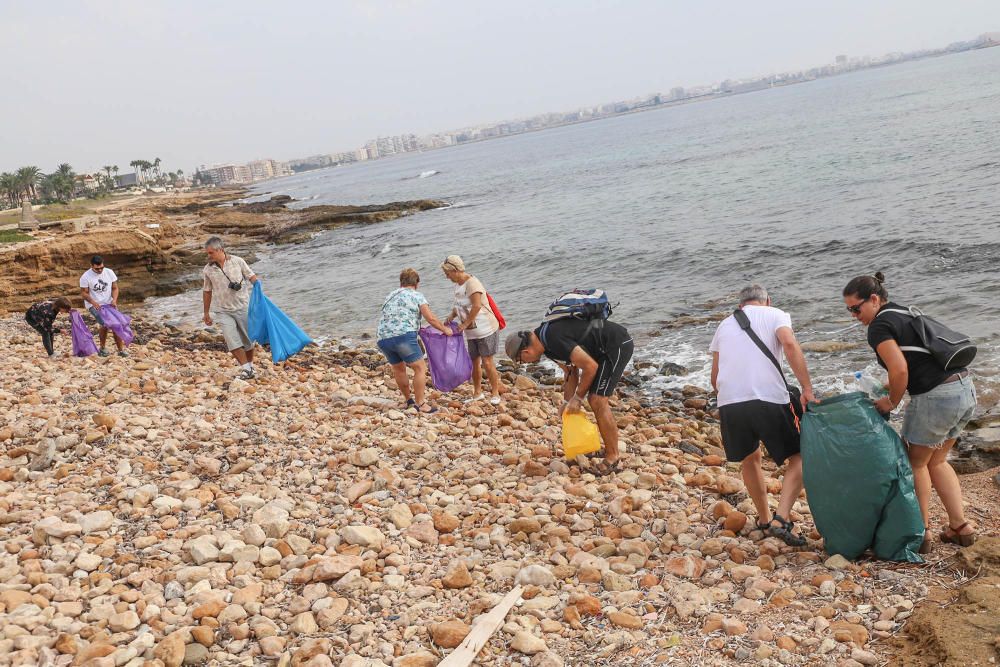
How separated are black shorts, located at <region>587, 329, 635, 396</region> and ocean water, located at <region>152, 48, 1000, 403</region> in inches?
169

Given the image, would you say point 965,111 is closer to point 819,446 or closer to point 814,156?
point 814,156

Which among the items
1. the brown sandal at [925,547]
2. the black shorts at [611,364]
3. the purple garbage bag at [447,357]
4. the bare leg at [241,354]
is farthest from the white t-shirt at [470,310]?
the brown sandal at [925,547]

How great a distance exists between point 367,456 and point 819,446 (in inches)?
149

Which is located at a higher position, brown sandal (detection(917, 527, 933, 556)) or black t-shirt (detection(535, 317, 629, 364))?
black t-shirt (detection(535, 317, 629, 364))

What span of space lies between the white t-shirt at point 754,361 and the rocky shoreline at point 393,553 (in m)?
1.04

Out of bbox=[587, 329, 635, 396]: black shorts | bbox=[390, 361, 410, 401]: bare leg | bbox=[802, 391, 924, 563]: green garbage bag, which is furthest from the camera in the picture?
bbox=[390, 361, 410, 401]: bare leg

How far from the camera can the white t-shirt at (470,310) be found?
25.9 ft

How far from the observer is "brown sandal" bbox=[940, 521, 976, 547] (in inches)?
172

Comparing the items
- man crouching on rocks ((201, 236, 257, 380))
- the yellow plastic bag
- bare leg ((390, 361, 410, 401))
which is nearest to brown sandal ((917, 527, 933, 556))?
the yellow plastic bag

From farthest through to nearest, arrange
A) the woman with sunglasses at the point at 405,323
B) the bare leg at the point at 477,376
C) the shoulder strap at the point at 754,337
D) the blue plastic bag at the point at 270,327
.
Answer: the blue plastic bag at the point at 270,327
the bare leg at the point at 477,376
the woman with sunglasses at the point at 405,323
the shoulder strap at the point at 754,337

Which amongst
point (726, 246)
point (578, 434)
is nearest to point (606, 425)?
point (578, 434)

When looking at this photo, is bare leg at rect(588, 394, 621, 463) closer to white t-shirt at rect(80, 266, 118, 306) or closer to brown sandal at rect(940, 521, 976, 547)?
brown sandal at rect(940, 521, 976, 547)

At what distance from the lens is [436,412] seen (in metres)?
7.98

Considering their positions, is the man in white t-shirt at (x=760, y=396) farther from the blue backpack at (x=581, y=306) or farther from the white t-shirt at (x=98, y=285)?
the white t-shirt at (x=98, y=285)
